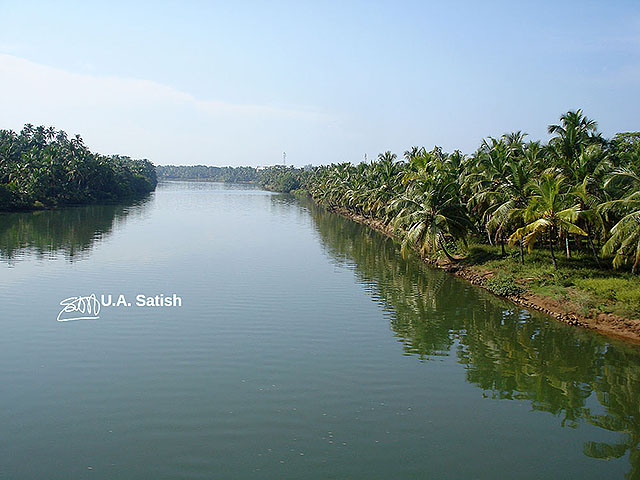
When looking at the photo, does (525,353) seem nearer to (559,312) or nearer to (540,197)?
(559,312)

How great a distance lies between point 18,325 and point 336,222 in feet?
181

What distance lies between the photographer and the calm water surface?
11383mm

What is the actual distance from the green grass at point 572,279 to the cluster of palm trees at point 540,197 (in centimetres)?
Result: 86

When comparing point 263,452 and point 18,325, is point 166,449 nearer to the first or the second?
point 263,452

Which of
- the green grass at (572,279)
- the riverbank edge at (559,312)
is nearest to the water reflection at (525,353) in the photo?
the riverbank edge at (559,312)

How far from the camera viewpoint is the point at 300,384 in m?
15.3

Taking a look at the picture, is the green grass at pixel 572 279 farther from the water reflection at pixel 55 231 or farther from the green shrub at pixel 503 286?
the water reflection at pixel 55 231

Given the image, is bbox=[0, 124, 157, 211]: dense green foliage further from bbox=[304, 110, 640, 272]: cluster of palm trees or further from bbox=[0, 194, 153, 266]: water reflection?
bbox=[304, 110, 640, 272]: cluster of palm trees

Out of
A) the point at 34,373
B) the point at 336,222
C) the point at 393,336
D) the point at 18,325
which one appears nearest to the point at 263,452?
the point at 34,373

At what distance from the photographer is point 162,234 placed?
5091 centimetres

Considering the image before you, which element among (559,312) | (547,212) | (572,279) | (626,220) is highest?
(547,212)

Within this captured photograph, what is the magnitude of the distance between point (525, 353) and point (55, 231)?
1798 inches

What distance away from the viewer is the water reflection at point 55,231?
1457 inches

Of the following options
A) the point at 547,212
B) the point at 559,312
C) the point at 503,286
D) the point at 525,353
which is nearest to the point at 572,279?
the point at 559,312
